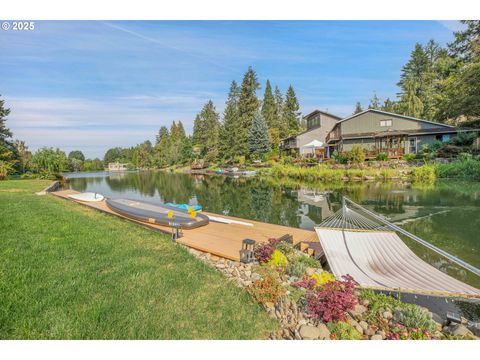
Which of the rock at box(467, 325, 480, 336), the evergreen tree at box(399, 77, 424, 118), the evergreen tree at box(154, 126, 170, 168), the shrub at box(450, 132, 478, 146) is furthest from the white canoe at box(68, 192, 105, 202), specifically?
the evergreen tree at box(154, 126, 170, 168)

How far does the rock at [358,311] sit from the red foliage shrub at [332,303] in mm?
109

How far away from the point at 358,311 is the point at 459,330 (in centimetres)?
104

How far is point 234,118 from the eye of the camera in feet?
148

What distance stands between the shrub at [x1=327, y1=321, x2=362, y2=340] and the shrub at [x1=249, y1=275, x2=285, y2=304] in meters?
0.79

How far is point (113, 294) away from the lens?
11.0 feet

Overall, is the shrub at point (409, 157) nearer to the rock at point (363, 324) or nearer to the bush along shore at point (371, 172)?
the bush along shore at point (371, 172)

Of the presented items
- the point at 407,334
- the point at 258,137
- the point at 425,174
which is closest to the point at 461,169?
the point at 425,174

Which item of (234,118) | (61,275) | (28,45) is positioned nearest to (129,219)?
(61,275)

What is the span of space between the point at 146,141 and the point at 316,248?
9328 cm

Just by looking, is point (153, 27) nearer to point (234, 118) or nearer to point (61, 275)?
point (61, 275)

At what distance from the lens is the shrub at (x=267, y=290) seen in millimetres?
3340

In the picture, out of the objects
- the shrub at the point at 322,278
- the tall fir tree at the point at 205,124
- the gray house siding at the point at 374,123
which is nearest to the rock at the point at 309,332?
the shrub at the point at 322,278

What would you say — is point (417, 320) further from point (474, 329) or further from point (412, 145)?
point (412, 145)

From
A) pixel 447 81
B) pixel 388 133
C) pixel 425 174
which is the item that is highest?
pixel 447 81
